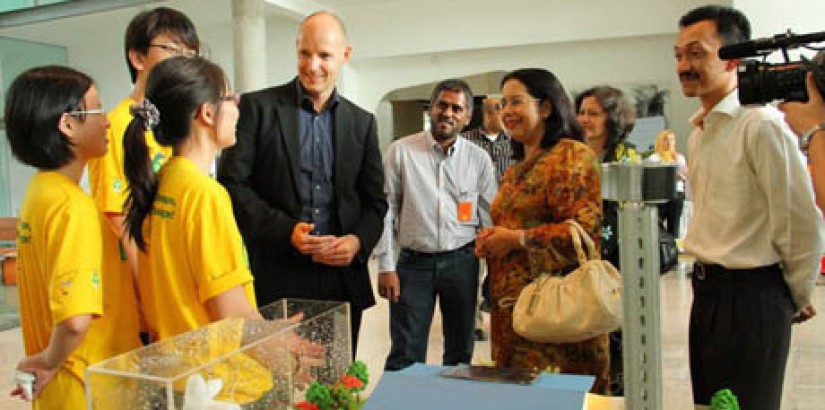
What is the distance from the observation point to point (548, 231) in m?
1.87

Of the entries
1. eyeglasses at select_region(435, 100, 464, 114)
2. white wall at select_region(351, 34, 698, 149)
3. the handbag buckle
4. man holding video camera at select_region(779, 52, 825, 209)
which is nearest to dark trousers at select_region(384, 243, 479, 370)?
eyeglasses at select_region(435, 100, 464, 114)

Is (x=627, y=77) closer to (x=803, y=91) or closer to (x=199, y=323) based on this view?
(x=803, y=91)

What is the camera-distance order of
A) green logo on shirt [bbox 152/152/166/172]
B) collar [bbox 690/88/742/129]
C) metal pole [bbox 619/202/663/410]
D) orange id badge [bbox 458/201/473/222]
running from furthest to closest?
1. orange id badge [bbox 458/201/473/222]
2. collar [bbox 690/88/742/129]
3. green logo on shirt [bbox 152/152/166/172]
4. metal pole [bbox 619/202/663/410]

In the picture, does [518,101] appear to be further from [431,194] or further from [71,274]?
[71,274]

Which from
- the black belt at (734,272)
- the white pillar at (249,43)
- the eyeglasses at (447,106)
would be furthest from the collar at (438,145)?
the white pillar at (249,43)

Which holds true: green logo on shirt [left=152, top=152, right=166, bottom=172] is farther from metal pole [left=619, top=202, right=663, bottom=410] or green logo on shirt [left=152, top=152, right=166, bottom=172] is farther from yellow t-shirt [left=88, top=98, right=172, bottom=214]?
metal pole [left=619, top=202, right=663, bottom=410]

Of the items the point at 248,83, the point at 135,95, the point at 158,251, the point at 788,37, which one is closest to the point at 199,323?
the point at 158,251

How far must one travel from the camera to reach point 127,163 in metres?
1.37

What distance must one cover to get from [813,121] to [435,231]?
174 cm

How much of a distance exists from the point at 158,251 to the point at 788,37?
126 centimetres

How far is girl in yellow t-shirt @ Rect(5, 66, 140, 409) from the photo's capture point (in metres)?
1.31

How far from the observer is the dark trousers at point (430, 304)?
2824mm

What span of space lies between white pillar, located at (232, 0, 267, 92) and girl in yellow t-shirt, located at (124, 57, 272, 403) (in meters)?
6.31

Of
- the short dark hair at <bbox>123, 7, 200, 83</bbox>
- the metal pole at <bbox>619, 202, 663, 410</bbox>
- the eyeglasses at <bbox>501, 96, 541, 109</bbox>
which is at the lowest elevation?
the metal pole at <bbox>619, 202, 663, 410</bbox>
